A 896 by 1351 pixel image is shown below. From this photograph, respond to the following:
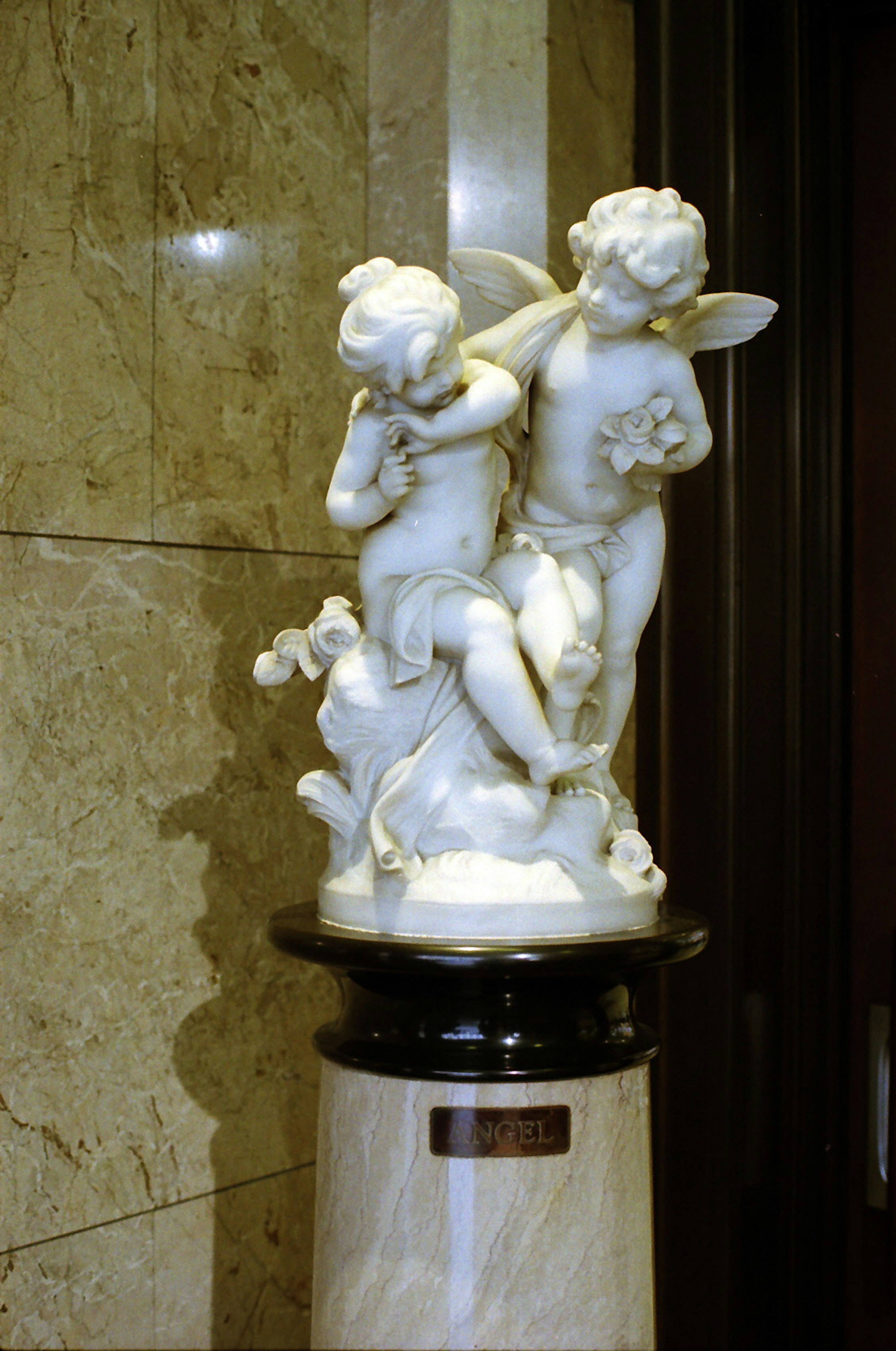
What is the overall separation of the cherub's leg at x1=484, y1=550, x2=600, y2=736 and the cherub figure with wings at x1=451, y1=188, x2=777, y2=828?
94 millimetres

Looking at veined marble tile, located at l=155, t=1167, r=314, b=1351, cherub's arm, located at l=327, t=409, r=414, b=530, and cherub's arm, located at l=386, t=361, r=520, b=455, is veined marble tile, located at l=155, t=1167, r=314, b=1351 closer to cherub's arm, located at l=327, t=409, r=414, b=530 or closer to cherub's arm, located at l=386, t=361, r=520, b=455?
cherub's arm, located at l=327, t=409, r=414, b=530

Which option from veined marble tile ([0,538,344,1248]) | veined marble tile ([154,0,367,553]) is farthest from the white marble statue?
veined marble tile ([154,0,367,553])

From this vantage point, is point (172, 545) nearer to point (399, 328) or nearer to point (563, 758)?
point (399, 328)

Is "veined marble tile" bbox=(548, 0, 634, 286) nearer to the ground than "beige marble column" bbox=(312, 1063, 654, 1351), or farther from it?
farther from it

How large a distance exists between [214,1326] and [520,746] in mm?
1631

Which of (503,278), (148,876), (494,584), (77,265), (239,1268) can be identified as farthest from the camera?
(239,1268)

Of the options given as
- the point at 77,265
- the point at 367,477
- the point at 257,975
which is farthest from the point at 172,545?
the point at 257,975

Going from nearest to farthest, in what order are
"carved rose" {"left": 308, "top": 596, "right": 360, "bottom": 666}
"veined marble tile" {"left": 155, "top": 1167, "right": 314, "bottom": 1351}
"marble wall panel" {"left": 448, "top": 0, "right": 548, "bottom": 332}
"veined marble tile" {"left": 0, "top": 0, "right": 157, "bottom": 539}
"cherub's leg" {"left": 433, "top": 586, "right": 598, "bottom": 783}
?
"cherub's leg" {"left": 433, "top": 586, "right": 598, "bottom": 783} → "carved rose" {"left": 308, "top": 596, "right": 360, "bottom": 666} → "veined marble tile" {"left": 0, "top": 0, "right": 157, "bottom": 539} → "veined marble tile" {"left": 155, "top": 1167, "right": 314, "bottom": 1351} → "marble wall panel" {"left": 448, "top": 0, "right": 548, "bottom": 332}

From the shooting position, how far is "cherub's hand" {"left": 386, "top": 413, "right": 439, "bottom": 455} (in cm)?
207

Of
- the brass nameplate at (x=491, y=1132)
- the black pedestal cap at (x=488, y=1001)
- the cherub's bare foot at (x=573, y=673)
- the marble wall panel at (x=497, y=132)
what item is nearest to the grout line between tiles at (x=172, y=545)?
the marble wall panel at (x=497, y=132)

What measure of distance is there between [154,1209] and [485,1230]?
43.5 inches

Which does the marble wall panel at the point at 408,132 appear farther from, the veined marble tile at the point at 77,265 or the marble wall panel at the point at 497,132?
the veined marble tile at the point at 77,265

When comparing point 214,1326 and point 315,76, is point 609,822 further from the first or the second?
point 315,76

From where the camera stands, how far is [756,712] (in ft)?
10.2
